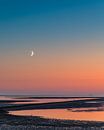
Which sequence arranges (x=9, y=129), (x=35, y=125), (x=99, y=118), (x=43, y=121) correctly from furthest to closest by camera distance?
(x=99, y=118), (x=43, y=121), (x=35, y=125), (x=9, y=129)

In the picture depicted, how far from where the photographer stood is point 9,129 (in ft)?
124

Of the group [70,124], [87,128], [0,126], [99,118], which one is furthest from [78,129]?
[99,118]

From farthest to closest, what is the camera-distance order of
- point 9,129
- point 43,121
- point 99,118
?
point 99,118
point 43,121
point 9,129

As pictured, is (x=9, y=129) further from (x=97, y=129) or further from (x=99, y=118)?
(x=99, y=118)

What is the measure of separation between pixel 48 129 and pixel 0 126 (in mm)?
4194

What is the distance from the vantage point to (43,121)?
147 ft

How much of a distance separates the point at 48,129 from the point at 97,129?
13.6 ft

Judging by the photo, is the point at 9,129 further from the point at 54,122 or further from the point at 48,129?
the point at 54,122

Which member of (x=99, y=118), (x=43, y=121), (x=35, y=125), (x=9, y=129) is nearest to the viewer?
(x=9, y=129)

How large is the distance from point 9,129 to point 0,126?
71.4 inches

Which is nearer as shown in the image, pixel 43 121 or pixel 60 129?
pixel 60 129

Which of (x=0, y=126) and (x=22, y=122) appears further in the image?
(x=22, y=122)

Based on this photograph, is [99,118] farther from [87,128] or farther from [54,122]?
[87,128]

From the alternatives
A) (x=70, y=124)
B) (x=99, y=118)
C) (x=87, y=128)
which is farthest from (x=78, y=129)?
(x=99, y=118)
